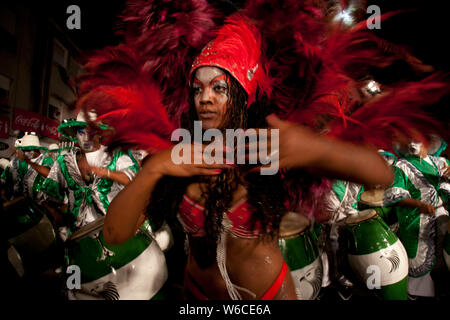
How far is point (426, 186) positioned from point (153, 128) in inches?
125

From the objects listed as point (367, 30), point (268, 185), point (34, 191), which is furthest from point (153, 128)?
point (34, 191)

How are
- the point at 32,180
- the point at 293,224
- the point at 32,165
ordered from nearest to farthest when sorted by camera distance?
the point at 293,224 → the point at 32,165 → the point at 32,180

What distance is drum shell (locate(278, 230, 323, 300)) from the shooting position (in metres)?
1.20

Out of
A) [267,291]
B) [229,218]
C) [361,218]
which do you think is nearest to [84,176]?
[229,218]

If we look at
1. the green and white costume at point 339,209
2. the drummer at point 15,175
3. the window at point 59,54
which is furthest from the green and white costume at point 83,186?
the window at point 59,54

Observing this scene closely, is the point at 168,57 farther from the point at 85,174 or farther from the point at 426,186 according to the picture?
the point at 426,186

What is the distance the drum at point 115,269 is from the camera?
108 cm

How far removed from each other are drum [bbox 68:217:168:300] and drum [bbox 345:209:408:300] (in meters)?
1.36

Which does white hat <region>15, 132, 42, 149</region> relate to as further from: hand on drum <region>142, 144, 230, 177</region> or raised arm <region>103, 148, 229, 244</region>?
hand on drum <region>142, 144, 230, 177</region>

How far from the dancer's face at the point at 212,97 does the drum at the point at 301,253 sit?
1.96 ft

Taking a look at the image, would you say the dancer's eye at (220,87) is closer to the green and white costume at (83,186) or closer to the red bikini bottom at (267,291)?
the red bikini bottom at (267,291)

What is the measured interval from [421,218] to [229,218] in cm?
288

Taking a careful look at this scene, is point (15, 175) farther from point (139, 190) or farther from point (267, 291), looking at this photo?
point (267, 291)

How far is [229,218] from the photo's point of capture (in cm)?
92
